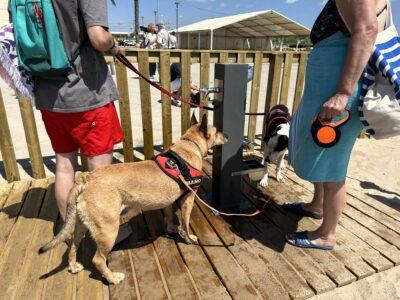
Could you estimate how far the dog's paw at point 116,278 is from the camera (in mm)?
2263

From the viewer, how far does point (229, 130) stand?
119 inches

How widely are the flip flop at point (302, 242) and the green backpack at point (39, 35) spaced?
2.51m

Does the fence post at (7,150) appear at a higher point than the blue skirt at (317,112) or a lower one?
lower

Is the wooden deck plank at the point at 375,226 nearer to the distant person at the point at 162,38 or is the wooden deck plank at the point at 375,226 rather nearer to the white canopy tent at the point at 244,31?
the distant person at the point at 162,38

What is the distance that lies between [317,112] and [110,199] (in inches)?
67.1

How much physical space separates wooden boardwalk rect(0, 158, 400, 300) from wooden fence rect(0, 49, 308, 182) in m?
0.71

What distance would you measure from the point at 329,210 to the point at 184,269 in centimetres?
139

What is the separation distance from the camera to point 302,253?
8.77 feet

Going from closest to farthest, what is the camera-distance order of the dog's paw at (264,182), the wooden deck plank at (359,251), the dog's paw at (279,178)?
the wooden deck plank at (359,251)
the dog's paw at (264,182)
the dog's paw at (279,178)

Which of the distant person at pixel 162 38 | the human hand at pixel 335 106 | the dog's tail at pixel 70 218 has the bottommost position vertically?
the dog's tail at pixel 70 218

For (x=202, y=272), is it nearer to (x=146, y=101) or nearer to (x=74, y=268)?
(x=74, y=268)

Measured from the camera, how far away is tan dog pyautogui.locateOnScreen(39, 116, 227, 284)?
2059 millimetres

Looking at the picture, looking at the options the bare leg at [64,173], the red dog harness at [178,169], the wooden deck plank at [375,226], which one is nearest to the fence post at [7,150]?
the bare leg at [64,173]

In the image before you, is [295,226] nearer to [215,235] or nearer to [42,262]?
[215,235]
